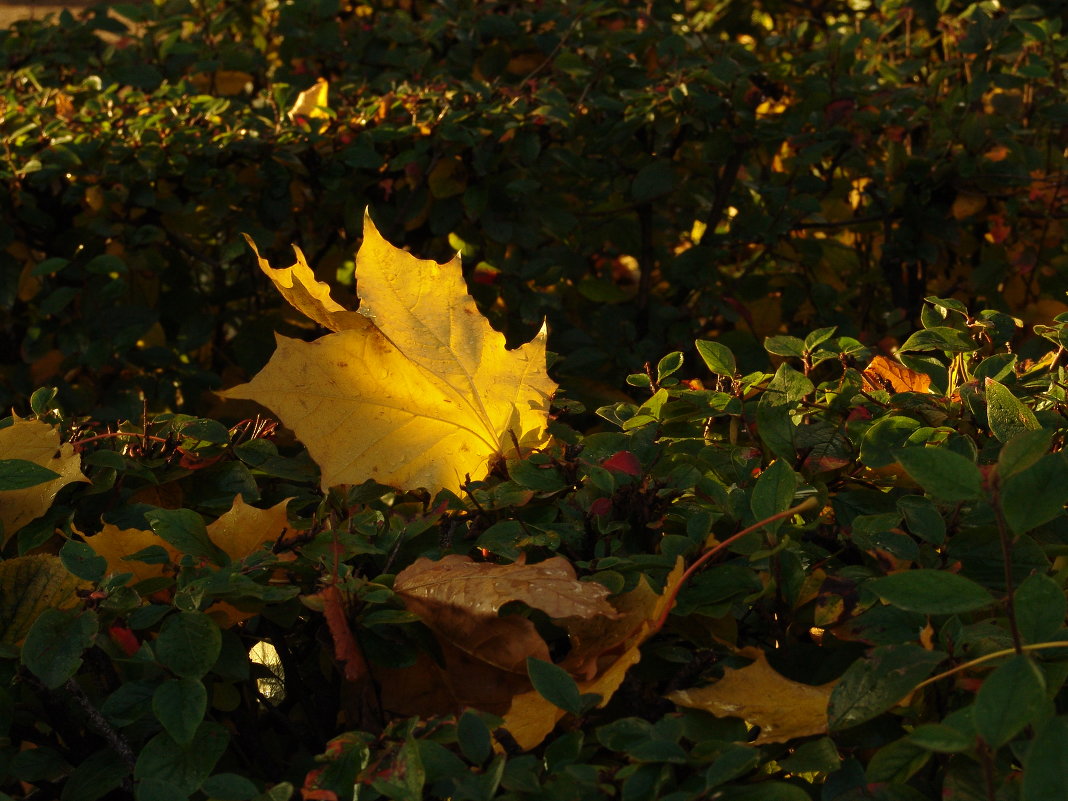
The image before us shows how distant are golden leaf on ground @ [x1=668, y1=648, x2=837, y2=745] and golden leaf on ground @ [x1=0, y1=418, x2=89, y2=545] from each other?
2.29 ft

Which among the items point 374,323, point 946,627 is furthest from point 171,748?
point 946,627

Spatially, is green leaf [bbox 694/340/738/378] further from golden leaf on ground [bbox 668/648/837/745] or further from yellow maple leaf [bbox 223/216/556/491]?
golden leaf on ground [bbox 668/648/837/745]

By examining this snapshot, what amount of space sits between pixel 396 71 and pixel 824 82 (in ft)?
4.18

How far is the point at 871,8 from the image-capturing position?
4.12 m

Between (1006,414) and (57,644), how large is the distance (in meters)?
0.90

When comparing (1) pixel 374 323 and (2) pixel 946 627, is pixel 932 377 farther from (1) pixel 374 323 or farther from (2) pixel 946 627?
(1) pixel 374 323

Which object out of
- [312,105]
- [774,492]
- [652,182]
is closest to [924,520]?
[774,492]

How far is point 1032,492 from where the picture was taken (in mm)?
809

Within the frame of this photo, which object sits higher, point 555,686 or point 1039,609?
point 1039,609

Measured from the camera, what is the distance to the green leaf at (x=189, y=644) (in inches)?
36.9

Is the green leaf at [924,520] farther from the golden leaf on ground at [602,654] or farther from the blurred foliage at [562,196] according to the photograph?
the blurred foliage at [562,196]

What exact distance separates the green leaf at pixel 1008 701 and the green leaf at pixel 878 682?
0.39ft

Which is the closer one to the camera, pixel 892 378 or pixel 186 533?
pixel 186 533

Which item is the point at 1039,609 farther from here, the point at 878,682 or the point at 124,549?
the point at 124,549
